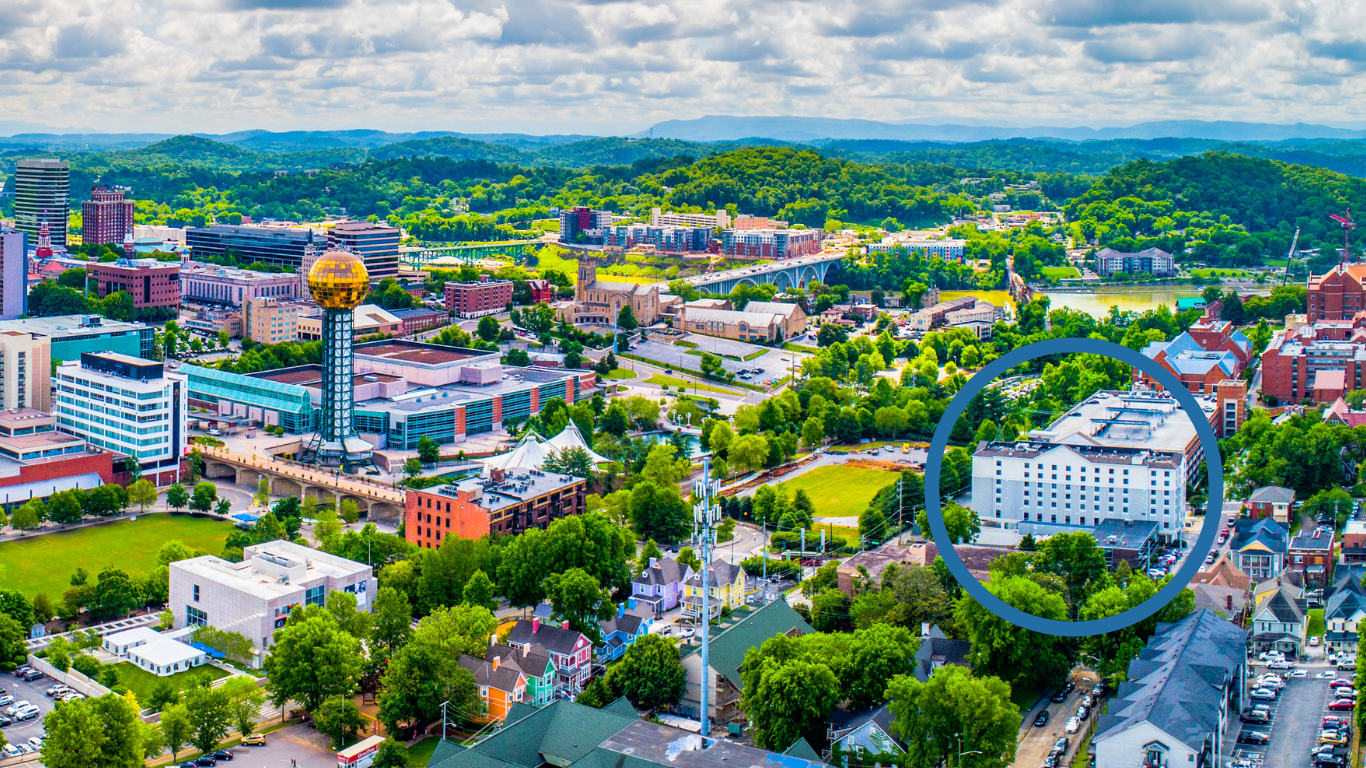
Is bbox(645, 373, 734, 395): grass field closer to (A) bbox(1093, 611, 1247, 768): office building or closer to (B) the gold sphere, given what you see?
(B) the gold sphere

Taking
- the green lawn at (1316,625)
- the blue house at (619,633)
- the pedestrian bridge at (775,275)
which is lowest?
the blue house at (619,633)

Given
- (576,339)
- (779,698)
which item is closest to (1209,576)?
(779,698)

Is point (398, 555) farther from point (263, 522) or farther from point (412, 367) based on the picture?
point (412, 367)

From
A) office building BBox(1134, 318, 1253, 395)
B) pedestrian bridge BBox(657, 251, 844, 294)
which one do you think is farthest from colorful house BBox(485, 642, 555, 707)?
pedestrian bridge BBox(657, 251, 844, 294)

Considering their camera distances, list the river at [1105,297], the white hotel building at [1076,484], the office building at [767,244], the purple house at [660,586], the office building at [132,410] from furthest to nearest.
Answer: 1. the office building at [767,244]
2. the river at [1105,297]
3. the office building at [132,410]
4. the white hotel building at [1076,484]
5. the purple house at [660,586]

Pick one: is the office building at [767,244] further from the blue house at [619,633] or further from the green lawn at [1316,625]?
the blue house at [619,633]

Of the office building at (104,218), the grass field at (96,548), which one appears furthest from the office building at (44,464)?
the office building at (104,218)
